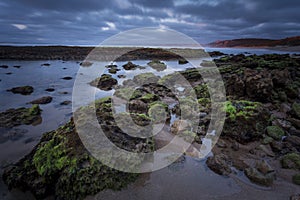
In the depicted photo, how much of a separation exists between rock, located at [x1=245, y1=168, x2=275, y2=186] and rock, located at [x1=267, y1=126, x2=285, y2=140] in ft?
6.54

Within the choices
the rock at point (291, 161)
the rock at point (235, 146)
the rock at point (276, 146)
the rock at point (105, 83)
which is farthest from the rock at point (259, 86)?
the rock at point (105, 83)

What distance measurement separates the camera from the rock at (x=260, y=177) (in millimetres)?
3465

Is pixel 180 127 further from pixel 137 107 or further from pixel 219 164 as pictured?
pixel 137 107

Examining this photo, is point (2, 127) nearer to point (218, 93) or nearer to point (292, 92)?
point (218, 93)

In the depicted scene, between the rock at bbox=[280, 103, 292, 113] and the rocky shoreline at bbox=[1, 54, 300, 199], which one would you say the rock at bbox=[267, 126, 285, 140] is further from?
the rock at bbox=[280, 103, 292, 113]

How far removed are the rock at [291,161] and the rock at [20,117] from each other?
302 inches

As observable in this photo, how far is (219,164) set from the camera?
12.9ft

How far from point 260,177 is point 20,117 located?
25.6 feet

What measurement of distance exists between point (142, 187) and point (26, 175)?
2282 millimetres

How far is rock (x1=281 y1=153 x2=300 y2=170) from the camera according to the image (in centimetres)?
391

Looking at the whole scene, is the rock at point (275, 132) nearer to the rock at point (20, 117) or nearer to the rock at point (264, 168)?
the rock at point (264, 168)

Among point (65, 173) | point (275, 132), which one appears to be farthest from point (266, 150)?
point (65, 173)

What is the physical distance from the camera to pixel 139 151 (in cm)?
395

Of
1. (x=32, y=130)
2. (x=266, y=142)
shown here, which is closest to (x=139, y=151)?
(x=266, y=142)
